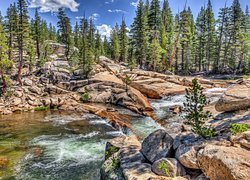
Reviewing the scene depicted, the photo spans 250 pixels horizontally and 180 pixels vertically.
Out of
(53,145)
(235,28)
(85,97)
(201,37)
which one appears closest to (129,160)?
(53,145)

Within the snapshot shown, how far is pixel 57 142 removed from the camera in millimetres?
18891

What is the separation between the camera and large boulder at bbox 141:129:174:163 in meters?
10.3

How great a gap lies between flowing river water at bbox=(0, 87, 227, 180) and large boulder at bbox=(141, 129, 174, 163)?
3.70 metres

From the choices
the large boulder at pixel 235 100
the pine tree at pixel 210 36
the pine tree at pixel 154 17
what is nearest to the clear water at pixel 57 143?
the large boulder at pixel 235 100

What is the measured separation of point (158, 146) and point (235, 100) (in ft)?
14.5

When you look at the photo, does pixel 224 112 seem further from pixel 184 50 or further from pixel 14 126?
pixel 184 50

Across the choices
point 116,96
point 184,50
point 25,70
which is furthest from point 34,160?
point 184,50

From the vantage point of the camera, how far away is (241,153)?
7719 mm

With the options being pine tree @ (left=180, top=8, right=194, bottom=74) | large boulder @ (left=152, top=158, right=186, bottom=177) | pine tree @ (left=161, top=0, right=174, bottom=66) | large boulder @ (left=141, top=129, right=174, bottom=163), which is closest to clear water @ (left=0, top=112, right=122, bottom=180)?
Answer: large boulder @ (left=141, top=129, right=174, bottom=163)

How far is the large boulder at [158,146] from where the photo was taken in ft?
33.7

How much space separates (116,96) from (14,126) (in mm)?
14379

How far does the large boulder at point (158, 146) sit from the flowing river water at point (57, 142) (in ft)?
12.1

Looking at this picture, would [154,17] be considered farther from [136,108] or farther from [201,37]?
[136,108]

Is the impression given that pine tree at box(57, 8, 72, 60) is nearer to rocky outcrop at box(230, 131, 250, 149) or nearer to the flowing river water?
the flowing river water
